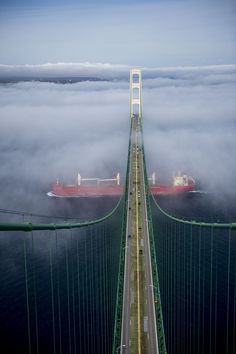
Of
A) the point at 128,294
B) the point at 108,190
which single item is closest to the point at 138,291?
the point at 128,294

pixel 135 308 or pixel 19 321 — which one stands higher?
pixel 135 308

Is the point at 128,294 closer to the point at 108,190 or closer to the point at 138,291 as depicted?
the point at 138,291

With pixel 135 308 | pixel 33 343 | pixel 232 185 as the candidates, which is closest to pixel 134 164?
pixel 232 185

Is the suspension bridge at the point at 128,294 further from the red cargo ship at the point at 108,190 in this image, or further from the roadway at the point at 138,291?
the red cargo ship at the point at 108,190

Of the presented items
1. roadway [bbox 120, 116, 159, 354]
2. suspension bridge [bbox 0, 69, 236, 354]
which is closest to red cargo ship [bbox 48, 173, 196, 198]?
roadway [bbox 120, 116, 159, 354]

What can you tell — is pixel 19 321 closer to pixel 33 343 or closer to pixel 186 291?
pixel 33 343

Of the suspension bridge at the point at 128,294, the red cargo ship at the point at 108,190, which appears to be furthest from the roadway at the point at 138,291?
the red cargo ship at the point at 108,190
